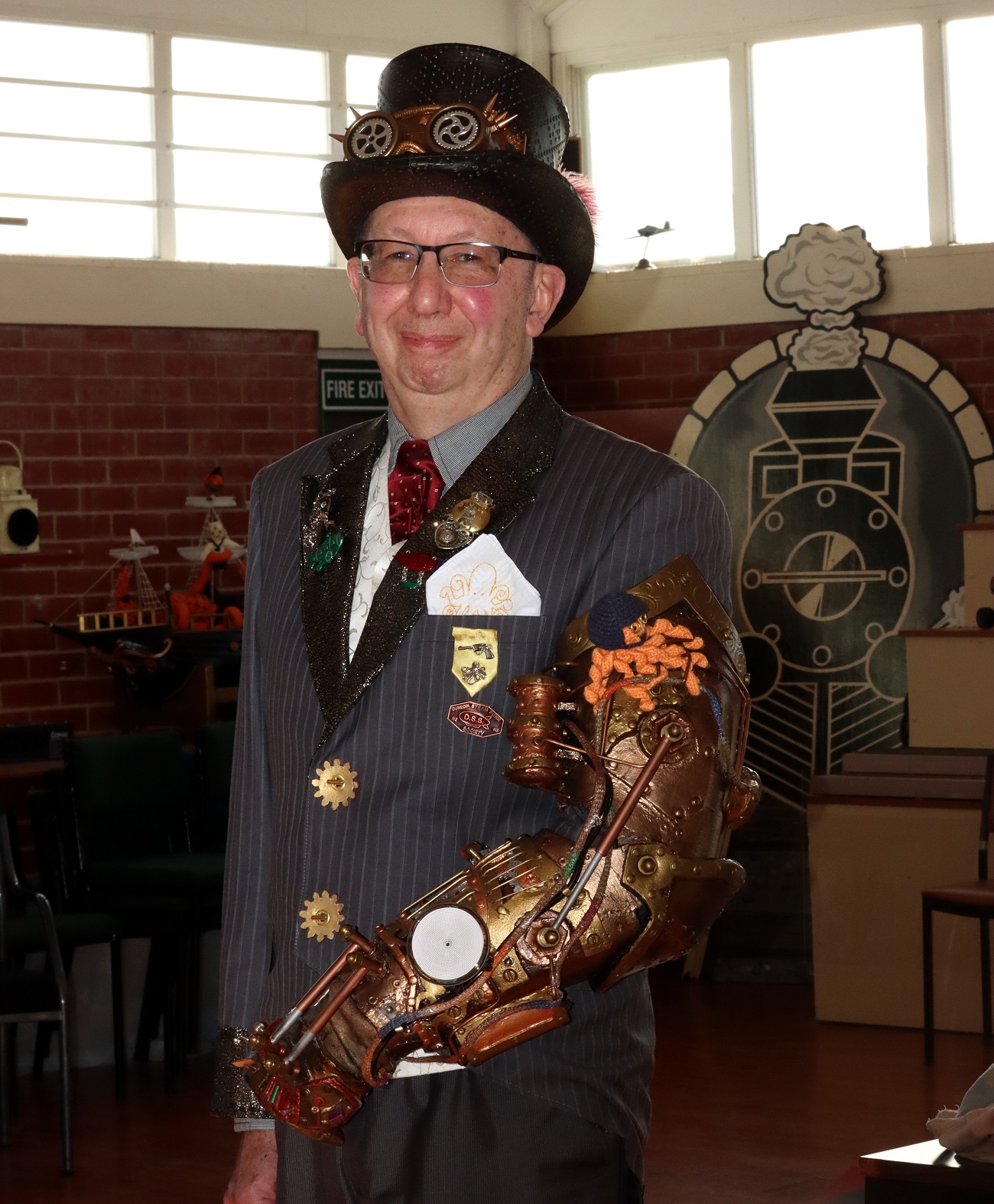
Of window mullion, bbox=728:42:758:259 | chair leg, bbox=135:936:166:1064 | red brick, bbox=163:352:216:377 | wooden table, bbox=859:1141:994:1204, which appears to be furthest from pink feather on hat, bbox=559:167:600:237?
window mullion, bbox=728:42:758:259

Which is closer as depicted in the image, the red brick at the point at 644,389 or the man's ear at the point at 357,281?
the man's ear at the point at 357,281

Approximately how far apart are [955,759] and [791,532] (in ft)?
4.25

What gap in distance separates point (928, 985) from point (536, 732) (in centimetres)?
415

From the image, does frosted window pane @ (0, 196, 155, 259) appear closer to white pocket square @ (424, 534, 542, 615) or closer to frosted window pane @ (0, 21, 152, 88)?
frosted window pane @ (0, 21, 152, 88)

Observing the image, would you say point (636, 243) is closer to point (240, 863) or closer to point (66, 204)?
point (66, 204)

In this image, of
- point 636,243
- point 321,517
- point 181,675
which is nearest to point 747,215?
point 636,243

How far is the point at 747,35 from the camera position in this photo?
6.77m

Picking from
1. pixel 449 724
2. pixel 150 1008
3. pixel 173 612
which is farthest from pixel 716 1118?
pixel 449 724

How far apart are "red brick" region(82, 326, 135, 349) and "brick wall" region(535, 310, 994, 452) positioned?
1.63m

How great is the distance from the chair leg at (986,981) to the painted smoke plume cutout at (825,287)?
2.23m

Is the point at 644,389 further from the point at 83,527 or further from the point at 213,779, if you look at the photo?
the point at 213,779

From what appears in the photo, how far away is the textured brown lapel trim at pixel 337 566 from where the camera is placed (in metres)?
1.50

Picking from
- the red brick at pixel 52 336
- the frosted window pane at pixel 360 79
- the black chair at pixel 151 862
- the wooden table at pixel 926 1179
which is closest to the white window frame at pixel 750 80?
the frosted window pane at pixel 360 79

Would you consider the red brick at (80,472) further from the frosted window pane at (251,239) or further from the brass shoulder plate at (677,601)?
the brass shoulder plate at (677,601)
